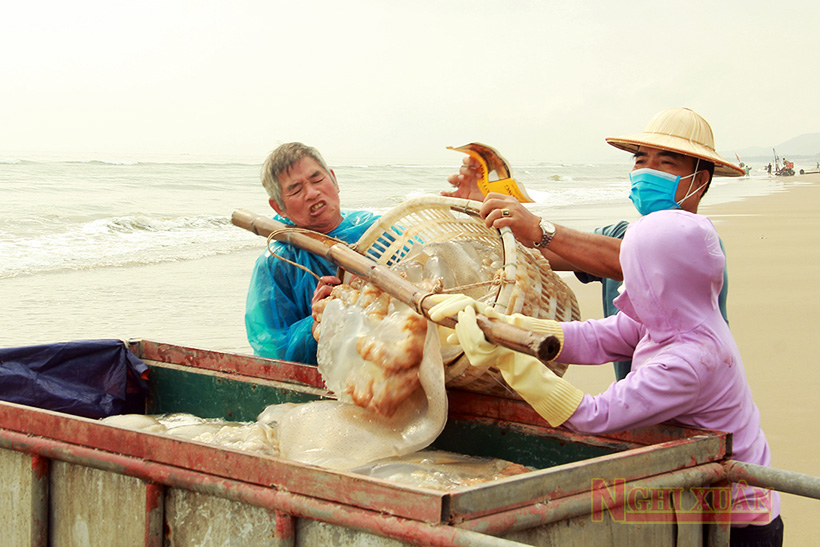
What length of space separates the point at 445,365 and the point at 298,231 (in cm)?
103

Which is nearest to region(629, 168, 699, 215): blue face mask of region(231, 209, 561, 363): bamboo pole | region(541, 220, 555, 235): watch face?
region(541, 220, 555, 235): watch face

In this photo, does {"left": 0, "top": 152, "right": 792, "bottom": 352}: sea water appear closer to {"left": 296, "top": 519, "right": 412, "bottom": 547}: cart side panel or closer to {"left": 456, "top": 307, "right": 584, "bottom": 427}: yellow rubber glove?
{"left": 456, "top": 307, "right": 584, "bottom": 427}: yellow rubber glove

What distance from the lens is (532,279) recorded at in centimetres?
289

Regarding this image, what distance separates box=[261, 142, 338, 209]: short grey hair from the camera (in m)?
3.91

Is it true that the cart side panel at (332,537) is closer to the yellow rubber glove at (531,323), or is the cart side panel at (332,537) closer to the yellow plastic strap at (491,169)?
the yellow rubber glove at (531,323)

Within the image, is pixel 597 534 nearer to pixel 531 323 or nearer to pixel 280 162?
pixel 531 323

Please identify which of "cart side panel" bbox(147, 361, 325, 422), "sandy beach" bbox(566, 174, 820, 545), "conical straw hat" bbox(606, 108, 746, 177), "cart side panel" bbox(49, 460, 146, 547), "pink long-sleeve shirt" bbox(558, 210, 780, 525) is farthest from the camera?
"sandy beach" bbox(566, 174, 820, 545)

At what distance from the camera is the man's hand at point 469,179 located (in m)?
3.75

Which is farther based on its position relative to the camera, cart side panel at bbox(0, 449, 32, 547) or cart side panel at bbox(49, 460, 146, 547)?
cart side panel at bbox(0, 449, 32, 547)

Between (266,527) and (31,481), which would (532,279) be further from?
(31,481)

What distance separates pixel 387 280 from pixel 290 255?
1.21 meters

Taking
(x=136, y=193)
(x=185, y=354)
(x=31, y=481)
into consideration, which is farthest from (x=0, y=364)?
(x=136, y=193)

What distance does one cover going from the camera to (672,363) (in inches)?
85.4

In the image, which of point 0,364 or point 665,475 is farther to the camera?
point 0,364
